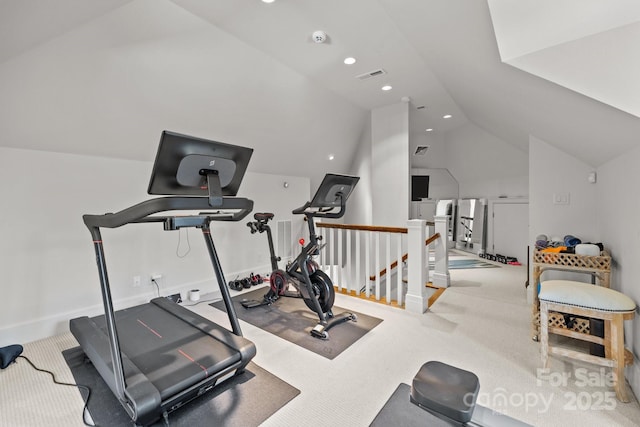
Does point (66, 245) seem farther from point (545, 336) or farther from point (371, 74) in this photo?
point (545, 336)

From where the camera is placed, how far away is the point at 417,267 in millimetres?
3133

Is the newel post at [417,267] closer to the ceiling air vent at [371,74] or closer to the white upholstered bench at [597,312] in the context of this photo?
the white upholstered bench at [597,312]

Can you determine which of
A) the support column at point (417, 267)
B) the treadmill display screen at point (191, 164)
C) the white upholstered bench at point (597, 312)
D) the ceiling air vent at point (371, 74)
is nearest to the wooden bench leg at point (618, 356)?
the white upholstered bench at point (597, 312)

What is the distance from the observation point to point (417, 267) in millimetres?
3133

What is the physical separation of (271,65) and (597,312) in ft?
12.4

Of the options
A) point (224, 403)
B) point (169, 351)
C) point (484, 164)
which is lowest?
point (224, 403)

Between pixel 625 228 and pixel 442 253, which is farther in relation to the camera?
pixel 442 253

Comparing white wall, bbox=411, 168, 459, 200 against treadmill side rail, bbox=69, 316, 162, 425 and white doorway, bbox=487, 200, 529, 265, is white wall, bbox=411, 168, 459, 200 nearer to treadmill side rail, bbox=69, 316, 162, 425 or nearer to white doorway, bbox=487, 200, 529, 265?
white doorway, bbox=487, 200, 529, 265

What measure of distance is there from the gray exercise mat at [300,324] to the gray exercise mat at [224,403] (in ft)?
1.77

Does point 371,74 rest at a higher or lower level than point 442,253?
higher

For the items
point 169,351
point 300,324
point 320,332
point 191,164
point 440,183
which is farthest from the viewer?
point 440,183

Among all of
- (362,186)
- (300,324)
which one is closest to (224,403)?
(300,324)

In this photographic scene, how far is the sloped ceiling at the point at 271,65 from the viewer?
1627 mm

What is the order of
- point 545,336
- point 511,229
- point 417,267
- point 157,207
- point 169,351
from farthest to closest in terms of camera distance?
point 511,229, point 417,267, point 545,336, point 169,351, point 157,207
